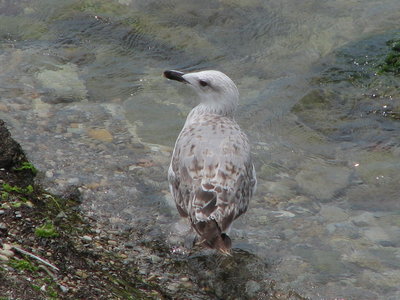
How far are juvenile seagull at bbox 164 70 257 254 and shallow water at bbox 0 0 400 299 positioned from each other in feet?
1.92

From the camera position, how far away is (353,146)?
26.9 ft

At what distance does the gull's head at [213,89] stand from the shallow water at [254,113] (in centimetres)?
77

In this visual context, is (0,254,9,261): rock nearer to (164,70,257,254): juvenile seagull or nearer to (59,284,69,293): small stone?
(59,284,69,293): small stone

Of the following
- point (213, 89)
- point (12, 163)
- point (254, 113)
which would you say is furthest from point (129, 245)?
point (254, 113)

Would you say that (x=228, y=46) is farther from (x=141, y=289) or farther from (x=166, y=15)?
(x=141, y=289)

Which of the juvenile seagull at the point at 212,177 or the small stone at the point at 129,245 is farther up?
the juvenile seagull at the point at 212,177

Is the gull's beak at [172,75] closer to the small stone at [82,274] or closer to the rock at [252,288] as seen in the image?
the rock at [252,288]

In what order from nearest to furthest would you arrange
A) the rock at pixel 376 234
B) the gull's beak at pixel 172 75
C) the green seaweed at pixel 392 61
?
the rock at pixel 376 234 → the gull's beak at pixel 172 75 → the green seaweed at pixel 392 61

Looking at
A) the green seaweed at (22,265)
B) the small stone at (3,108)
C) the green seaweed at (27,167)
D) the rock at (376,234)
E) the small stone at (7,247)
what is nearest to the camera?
the green seaweed at (22,265)

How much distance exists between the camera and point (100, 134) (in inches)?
314

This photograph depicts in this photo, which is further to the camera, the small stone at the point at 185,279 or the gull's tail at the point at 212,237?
the small stone at the point at 185,279

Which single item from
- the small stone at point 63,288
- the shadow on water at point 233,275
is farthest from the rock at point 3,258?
the shadow on water at point 233,275

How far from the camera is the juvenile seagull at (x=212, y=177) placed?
222 inches

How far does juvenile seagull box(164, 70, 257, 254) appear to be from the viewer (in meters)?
5.63
